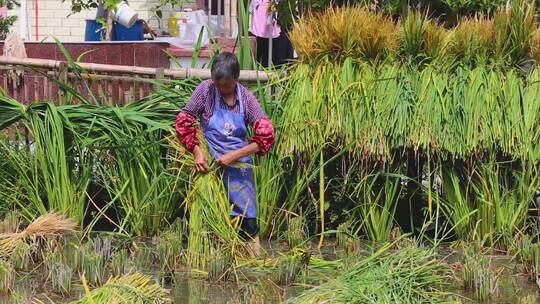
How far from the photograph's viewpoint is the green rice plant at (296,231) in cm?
641

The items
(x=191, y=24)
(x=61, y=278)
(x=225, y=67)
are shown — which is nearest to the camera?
(x=61, y=278)

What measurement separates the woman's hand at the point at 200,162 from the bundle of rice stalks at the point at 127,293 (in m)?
1.11

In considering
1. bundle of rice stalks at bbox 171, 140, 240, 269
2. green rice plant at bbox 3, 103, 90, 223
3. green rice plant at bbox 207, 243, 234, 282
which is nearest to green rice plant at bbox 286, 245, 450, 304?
green rice plant at bbox 207, 243, 234, 282

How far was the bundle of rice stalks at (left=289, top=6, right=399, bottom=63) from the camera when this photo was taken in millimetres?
6594

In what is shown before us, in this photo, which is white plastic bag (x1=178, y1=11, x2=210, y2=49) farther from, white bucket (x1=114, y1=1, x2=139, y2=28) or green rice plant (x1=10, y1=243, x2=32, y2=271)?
green rice plant (x1=10, y1=243, x2=32, y2=271)

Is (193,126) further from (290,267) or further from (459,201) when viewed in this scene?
(459,201)

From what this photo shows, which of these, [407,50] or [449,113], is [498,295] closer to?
[449,113]

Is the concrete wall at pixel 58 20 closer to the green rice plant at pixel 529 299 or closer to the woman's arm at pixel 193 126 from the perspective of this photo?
the woman's arm at pixel 193 126

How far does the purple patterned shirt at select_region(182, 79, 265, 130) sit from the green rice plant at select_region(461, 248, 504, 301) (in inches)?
64.0

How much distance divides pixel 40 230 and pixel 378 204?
2347mm

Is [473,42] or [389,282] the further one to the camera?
[473,42]

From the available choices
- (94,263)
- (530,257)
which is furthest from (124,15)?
(530,257)

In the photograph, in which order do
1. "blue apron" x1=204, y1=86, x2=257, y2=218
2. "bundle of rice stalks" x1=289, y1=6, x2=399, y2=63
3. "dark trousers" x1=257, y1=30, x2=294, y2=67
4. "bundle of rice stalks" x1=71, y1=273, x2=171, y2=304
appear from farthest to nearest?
"dark trousers" x1=257, y1=30, x2=294, y2=67
"bundle of rice stalks" x1=289, y1=6, x2=399, y2=63
"blue apron" x1=204, y1=86, x2=257, y2=218
"bundle of rice stalks" x1=71, y1=273, x2=171, y2=304

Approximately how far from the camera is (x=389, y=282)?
4840 mm
